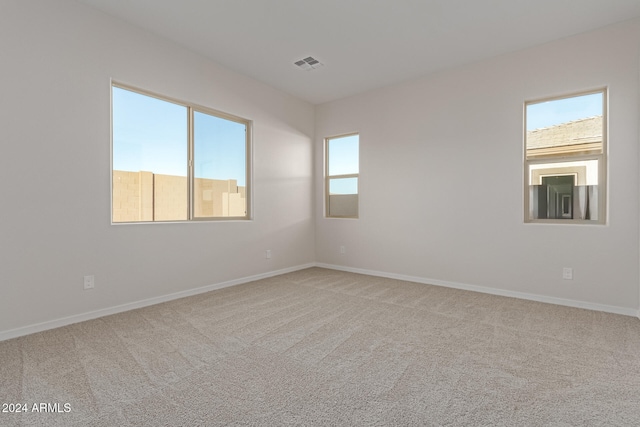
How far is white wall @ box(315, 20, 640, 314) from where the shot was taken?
3100 millimetres

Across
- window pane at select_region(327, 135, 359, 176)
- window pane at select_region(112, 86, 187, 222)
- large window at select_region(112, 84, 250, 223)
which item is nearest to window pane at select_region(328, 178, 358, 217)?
window pane at select_region(327, 135, 359, 176)

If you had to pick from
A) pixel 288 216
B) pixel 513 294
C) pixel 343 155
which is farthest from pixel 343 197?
pixel 513 294

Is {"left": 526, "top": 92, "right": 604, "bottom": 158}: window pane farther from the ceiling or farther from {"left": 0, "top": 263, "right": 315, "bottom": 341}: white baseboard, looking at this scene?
{"left": 0, "top": 263, "right": 315, "bottom": 341}: white baseboard

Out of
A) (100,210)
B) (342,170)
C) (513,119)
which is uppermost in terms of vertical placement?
(513,119)

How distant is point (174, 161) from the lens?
12.1 ft

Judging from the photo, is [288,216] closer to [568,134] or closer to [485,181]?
[485,181]

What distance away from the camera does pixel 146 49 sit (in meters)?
3.30

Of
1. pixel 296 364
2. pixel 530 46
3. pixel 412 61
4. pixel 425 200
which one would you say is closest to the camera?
pixel 296 364

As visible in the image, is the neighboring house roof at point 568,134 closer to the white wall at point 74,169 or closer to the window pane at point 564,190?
the window pane at point 564,190

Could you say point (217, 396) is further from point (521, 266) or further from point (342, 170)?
point (342, 170)

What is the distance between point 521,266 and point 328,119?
3.68 meters

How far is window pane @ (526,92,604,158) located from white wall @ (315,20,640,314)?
148 mm

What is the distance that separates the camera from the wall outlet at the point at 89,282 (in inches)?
113

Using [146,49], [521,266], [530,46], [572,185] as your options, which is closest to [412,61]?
[530,46]
